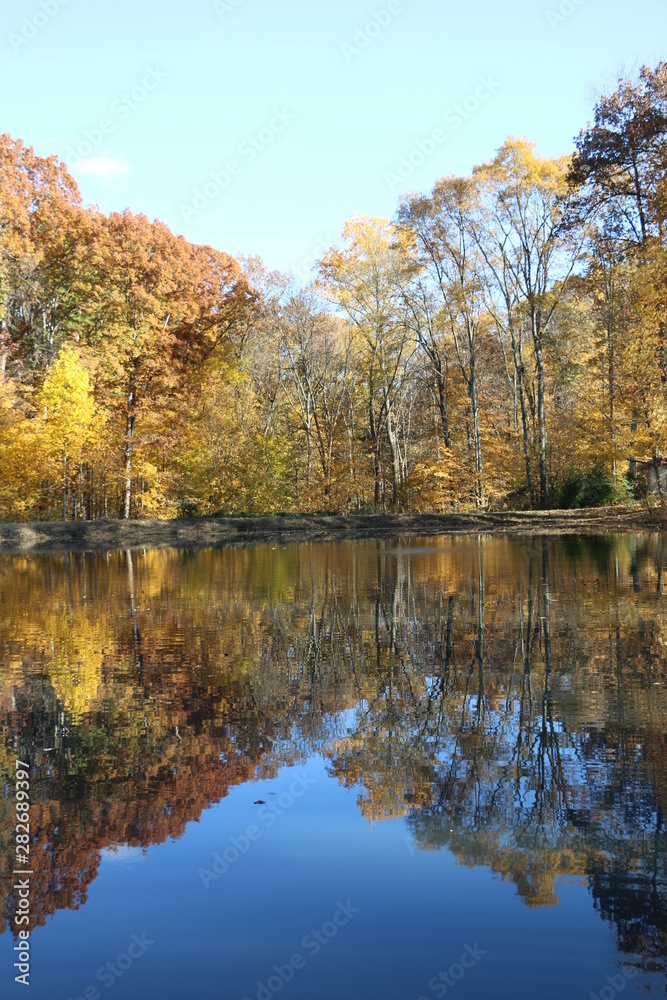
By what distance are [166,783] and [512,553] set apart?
54.7ft

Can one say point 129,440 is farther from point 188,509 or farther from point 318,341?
point 318,341

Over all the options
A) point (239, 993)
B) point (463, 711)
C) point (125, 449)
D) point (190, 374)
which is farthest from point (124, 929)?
point (190, 374)

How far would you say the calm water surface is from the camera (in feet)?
9.67

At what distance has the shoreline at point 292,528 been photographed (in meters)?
29.9

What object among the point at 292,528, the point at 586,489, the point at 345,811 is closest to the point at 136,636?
the point at 345,811

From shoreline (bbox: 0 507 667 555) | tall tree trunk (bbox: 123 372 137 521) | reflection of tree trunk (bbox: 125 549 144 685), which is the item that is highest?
tall tree trunk (bbox: 123 372 137 521)

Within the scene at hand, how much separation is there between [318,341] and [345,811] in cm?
4367

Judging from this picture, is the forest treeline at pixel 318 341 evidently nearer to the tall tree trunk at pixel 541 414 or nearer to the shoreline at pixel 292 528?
the tall tree trunk at pixel 541 414

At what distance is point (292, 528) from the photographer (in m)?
33.3

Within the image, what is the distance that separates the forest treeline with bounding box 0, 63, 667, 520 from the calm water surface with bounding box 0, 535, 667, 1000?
990 inches

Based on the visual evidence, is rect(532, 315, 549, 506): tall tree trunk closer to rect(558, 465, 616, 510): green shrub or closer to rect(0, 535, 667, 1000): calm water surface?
rect(558, 465, 616, 510): green shrub

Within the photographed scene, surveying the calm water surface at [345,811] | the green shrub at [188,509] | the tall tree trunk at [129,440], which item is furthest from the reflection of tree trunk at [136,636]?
the green shrub at [188,509]

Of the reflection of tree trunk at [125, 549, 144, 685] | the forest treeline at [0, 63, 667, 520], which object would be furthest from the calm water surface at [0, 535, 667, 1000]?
the forest treeline at [0, 63, 667, 520]

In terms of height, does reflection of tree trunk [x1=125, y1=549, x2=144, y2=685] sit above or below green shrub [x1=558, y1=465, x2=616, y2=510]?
below
